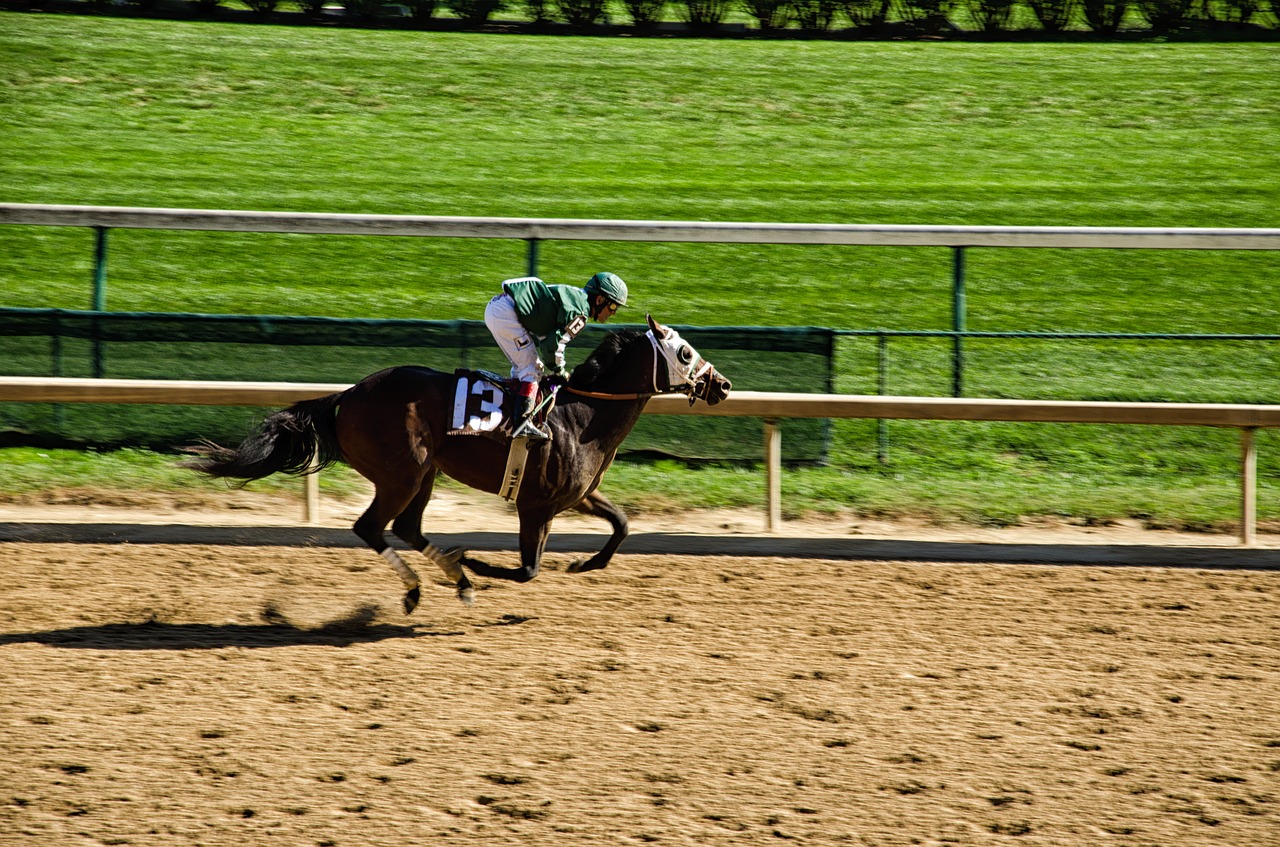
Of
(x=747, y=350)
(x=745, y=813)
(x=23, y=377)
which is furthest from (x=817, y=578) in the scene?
(x=23, y=377)

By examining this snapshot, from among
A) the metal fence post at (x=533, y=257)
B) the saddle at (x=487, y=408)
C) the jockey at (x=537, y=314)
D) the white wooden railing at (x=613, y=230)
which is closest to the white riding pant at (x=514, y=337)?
the jockey at (x=537, y=314)

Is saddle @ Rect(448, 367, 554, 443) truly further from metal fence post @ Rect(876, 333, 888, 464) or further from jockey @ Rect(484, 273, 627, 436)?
metal fence post @ Rect(876, 333, 888, 464)

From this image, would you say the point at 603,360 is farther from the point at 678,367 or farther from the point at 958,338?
the point at 958,338

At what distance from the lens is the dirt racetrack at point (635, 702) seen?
4695 mm

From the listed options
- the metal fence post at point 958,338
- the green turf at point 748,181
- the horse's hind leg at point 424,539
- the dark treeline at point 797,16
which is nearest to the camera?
the horse's hind leg at point 424,539

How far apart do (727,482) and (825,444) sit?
865 millimetres

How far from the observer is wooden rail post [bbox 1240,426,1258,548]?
8500 millimetres

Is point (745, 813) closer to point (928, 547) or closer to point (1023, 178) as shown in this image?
point (928, 547)

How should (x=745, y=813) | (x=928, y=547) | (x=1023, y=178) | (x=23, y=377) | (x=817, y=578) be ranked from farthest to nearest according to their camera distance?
(x=1023, y=178) < (x=23, y=377) < (x=928, y=547) < (x=817, y=578) < (x=745, y=813)

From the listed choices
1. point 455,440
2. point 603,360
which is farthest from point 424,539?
point 603,360

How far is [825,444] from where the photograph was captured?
9688 millimetres

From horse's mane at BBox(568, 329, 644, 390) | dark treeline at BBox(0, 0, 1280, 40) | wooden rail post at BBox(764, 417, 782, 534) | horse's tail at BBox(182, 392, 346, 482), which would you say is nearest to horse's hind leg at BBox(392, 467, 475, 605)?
horse's tail at BBox(182, 392, 346, 482)

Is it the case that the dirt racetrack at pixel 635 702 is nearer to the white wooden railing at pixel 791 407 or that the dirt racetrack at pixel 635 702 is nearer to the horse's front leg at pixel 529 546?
the horse's front leg at pixel 529 546

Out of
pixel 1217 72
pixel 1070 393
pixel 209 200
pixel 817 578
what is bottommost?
pixel 817 578
